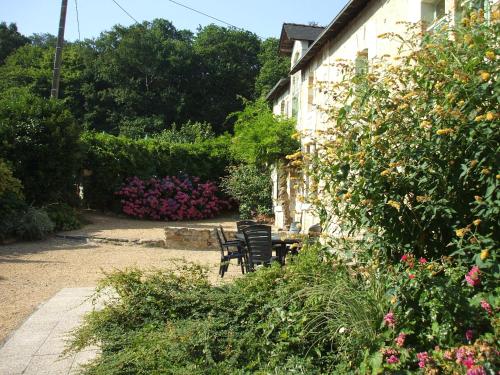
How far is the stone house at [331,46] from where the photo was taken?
5.66m

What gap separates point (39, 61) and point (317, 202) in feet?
114

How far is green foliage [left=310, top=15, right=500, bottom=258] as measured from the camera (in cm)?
301

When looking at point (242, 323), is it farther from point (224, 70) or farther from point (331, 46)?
point (224, 70)

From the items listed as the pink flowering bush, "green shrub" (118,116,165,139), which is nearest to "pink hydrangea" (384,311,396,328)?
the pink flowering bush

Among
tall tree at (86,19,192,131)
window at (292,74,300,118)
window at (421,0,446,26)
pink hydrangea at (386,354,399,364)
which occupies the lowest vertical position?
pink hydrangea at (386,354,399,364)

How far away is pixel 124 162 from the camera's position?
56.0ft

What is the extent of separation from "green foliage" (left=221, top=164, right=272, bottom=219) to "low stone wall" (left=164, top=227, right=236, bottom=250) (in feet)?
14.1

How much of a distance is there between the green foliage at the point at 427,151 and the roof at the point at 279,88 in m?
13.6

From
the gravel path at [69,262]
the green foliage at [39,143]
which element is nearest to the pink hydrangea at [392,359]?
the gravel path at [69,262]

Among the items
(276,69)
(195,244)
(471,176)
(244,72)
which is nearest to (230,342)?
(471,176)

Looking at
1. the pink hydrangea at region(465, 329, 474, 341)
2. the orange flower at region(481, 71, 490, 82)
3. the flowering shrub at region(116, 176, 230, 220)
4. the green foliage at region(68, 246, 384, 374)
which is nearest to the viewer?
the pink hydrangea at region(465, 329, 474, 341)

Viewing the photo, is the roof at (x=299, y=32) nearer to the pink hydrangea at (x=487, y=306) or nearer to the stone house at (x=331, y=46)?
the stone house at (x=331, y=46)

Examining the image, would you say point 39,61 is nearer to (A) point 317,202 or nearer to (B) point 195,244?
(B) point 195,244

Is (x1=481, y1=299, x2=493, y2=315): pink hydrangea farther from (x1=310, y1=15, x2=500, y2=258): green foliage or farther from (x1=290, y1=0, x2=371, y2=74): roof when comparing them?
(x1=290, y1=0, x2=371, y2=74): roof
